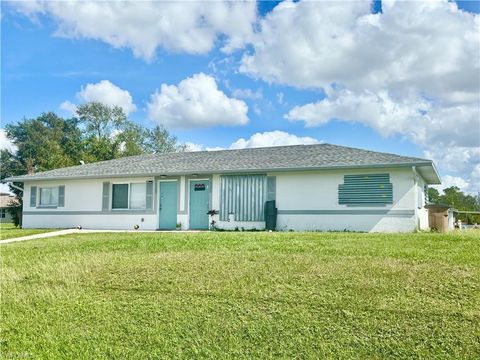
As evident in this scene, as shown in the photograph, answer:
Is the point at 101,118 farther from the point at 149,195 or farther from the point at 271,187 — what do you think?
the point at 271,187

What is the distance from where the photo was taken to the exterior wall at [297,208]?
14.1 m

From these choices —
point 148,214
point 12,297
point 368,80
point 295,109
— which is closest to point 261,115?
point 295,109

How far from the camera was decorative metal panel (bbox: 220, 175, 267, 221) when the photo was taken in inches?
626

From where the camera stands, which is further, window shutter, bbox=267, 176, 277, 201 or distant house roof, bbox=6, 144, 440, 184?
window shutter, bbox=267, 176, 277, 201

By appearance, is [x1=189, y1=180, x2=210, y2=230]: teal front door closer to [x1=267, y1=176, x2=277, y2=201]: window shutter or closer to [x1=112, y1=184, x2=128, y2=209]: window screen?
[x1=267, y1=176, x2=277, y2=201]: window shutter

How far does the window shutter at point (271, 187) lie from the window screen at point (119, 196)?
263 inches

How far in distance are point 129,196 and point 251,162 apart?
18.8ft

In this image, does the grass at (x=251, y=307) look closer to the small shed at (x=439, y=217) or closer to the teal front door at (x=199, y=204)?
the small shed at (x=439, y=217)

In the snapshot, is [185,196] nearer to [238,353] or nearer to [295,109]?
[295,109]

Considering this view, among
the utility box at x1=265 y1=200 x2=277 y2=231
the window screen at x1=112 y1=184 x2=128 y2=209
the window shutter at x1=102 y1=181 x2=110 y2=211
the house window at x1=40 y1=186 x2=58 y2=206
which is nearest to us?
the utility box at x1=265 y1=200 x2=277 y2=231

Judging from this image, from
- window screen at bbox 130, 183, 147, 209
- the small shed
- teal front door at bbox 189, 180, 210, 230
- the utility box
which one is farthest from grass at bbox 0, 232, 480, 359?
window screen at bbox 130, 183, 147, 209

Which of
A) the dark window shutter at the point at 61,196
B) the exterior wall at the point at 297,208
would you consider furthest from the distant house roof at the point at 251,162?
the dark window shutter at the point at 61,196

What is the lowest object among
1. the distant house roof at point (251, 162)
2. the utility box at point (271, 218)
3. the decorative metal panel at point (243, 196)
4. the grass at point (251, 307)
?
the grass at point (251, 307)

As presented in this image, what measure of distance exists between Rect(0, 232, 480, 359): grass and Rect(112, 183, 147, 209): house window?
10.7 m
